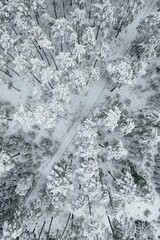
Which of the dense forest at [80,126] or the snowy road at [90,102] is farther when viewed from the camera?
the snowy road at [90,102]

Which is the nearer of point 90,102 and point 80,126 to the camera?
point 80,126

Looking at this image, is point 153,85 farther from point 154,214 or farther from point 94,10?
point 154,214

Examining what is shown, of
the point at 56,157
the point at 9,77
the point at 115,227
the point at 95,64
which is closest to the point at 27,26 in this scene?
the point at 9,77

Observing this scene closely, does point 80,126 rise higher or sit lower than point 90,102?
lower

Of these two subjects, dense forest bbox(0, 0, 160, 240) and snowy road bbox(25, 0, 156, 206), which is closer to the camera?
dense forest bbox(0, 0, 160, 240)
